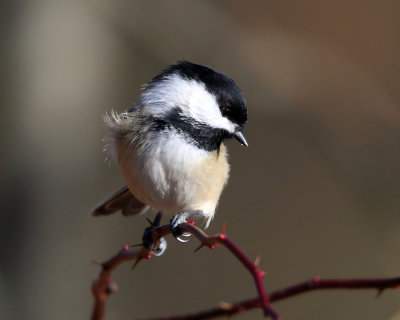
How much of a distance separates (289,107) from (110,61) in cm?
178

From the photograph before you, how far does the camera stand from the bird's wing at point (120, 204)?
2.49m

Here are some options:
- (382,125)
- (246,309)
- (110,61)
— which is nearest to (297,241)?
(382,125)

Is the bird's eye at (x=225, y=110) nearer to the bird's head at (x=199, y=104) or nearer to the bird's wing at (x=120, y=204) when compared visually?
the bird's head at (x=199, y=104)

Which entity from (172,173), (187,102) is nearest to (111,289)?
(172,173)

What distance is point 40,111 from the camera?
4.10 metres

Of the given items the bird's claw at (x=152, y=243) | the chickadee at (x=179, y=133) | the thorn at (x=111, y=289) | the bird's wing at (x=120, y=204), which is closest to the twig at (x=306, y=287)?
the thorn at (x=111, y=289)

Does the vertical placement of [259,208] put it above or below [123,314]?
above

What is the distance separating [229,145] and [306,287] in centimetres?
361

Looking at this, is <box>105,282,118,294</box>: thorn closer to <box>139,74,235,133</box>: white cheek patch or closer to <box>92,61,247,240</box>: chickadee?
<box>92,61,247,240</box>: chickadee

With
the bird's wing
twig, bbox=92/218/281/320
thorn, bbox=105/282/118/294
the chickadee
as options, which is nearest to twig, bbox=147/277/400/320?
twig, bbox=92/218/281/320

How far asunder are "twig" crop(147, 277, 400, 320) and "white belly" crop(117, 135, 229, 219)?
113cm

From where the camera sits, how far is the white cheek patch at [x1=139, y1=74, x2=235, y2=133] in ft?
6.66

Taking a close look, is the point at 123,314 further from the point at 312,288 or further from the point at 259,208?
the point at 312,288

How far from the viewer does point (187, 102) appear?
203cm
